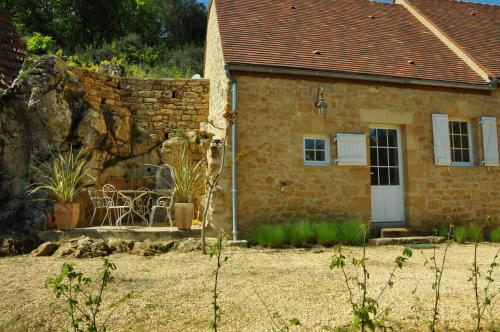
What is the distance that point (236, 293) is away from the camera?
4000 mm

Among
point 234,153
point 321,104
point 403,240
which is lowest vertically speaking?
point 403,240

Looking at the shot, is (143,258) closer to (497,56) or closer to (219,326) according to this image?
(219,326)

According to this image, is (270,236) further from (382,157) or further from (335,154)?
(382,157)

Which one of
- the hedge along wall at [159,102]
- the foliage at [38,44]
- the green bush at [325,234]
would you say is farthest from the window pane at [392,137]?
the foliage at [38,44]

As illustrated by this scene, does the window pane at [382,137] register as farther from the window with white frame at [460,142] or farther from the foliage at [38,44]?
the foliage at [38,44]

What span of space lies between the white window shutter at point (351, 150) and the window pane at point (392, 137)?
898mm

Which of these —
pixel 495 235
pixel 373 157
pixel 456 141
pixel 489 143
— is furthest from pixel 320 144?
pixel 495 235

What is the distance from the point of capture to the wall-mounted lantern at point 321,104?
7.94 m

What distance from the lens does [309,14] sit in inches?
403

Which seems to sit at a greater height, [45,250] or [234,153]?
[234,153]

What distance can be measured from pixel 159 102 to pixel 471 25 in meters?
8.60

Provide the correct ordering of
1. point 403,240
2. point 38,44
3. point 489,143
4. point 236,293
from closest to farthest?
point 236,293 → point 403,240 → point 489,143 → point 38,44

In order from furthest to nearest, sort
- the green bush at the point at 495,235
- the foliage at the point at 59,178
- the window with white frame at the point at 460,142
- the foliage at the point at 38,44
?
the foliage at the point at 38,44
the window with white frame at the point at 460,142
the green bush at the point at 495,235
the foliage at the point at 59,178

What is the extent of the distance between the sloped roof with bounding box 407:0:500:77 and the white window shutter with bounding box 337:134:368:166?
3.55 meters
